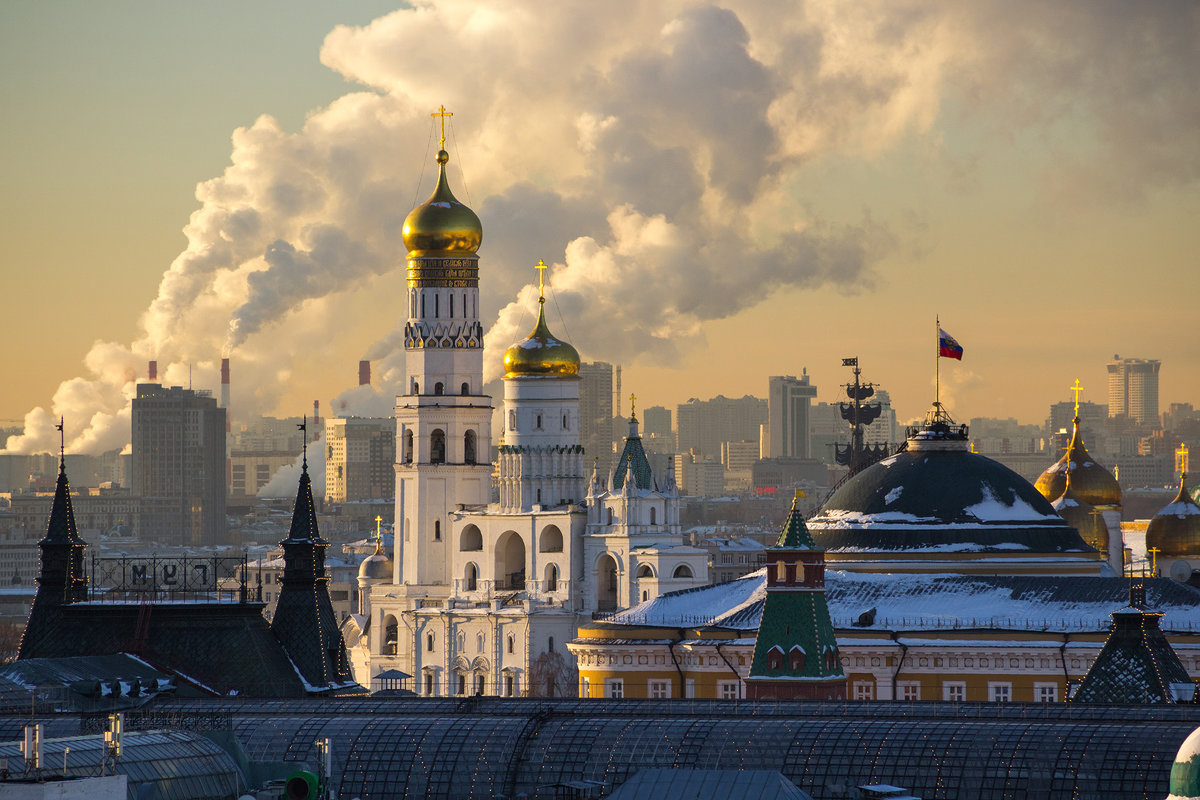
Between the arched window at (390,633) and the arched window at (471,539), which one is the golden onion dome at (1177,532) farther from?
the arched window at (390,633)

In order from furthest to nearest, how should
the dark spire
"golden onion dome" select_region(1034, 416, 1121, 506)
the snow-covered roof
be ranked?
1. "golden onion dome" select_region(1034, 416, 1121, 506)
2. the snow-covered roof
3. the dark spire

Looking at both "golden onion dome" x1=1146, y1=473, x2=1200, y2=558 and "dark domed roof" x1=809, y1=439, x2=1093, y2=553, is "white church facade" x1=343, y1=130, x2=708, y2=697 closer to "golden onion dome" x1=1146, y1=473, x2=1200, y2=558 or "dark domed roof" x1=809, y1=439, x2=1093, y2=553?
"golden onion dome" x1=1146, y1=473, x2=1200, y2=558

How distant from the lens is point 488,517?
144 meters

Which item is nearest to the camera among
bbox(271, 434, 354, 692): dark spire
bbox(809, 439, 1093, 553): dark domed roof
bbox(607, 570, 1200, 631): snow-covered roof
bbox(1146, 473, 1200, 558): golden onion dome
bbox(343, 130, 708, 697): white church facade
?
bbox(271, 434, 354, 692): dark spire

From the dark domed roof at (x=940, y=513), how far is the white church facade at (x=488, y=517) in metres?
28.9

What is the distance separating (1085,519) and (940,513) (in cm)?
2470

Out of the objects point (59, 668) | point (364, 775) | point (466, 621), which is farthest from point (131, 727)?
point (466, 621)

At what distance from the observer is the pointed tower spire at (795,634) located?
84938 millimetres

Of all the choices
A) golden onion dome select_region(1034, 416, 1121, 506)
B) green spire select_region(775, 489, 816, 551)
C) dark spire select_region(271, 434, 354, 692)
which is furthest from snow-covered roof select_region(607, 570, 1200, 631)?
golden onion dome select_region(1034, 416, 1121, 506)

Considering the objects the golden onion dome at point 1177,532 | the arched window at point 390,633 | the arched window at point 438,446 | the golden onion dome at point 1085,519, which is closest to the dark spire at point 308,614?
the golden onion dome at point 1177,532

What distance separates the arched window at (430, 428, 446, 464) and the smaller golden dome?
13.1ft

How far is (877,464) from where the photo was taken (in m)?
111

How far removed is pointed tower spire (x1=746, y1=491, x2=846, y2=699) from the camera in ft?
279

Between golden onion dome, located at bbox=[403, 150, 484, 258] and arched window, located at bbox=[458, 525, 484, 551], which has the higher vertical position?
golden onion dome, located at bbox=[403, 150, 484, 258]
